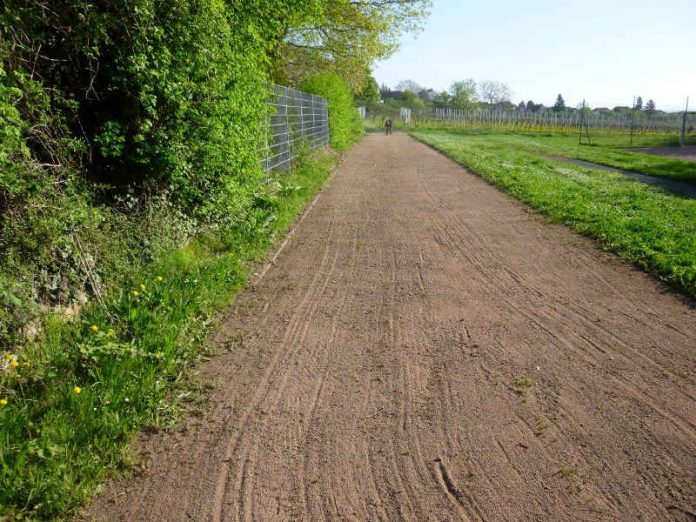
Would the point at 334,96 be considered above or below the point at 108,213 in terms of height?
above

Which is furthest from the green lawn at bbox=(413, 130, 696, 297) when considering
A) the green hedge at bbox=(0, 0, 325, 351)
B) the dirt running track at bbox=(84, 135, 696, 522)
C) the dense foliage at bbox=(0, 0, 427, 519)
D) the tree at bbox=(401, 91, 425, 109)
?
the tree at bbox=(401, 91, 425, 109)

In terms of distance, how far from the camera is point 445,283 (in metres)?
5.54

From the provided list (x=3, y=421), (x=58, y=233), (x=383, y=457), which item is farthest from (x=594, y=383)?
(x=58, y=233)

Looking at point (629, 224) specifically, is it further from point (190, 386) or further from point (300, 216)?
point (190, 386)

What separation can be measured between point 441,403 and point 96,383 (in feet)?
7.26

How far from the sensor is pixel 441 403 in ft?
10.9

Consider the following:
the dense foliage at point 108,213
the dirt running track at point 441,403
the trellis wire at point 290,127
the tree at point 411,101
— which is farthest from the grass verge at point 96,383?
the tree at point 411,101

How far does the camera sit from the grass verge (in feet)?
8.38

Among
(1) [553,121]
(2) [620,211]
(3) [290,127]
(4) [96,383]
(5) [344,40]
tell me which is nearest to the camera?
(4) [96,383]

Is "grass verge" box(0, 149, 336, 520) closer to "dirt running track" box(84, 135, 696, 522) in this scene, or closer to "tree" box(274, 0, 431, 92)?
"dirt running track" box(84, 135, 696, 522)

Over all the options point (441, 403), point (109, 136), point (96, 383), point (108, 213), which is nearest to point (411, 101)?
point (109, 136)

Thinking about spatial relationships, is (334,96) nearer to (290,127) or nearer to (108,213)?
(290,127)

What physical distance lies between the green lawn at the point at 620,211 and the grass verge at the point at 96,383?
4.77 meters

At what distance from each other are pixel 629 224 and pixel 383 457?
6.37 meters
